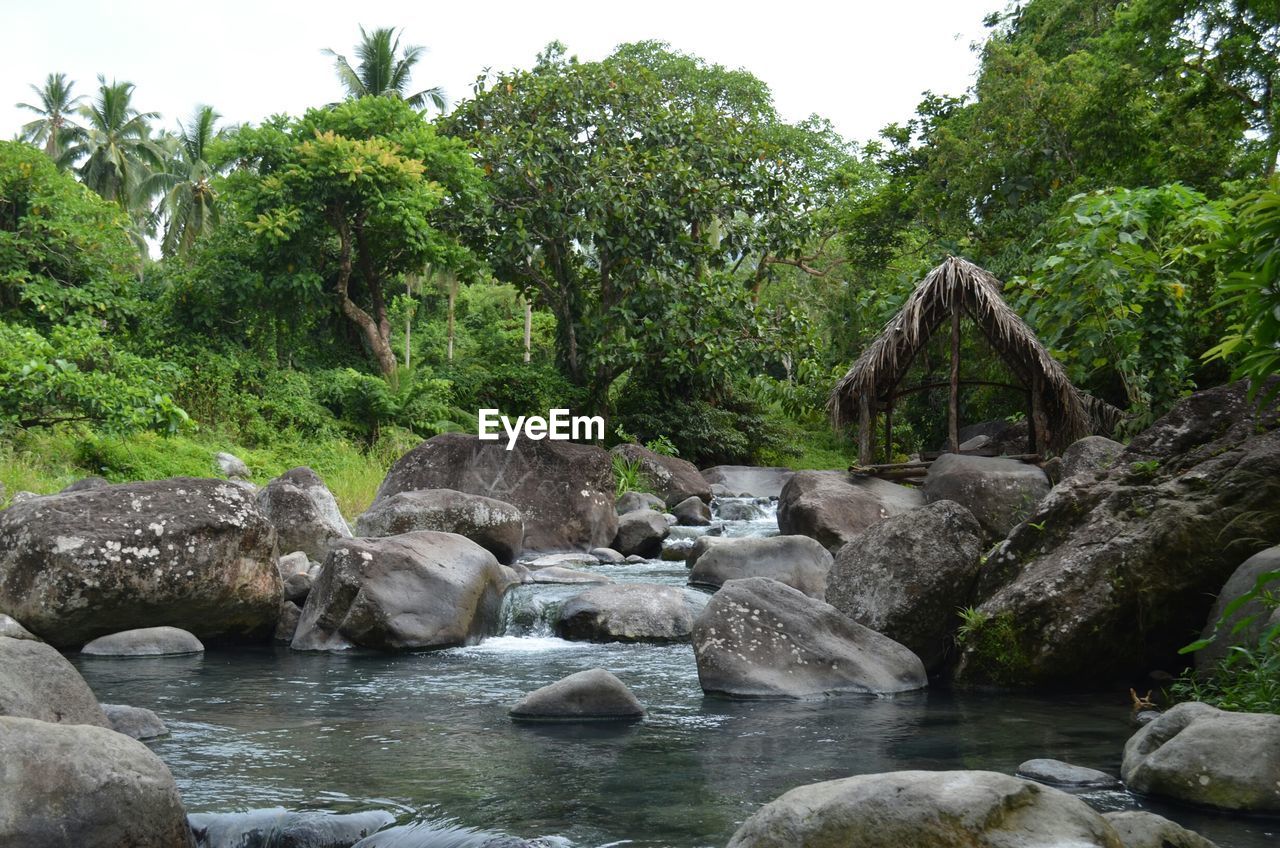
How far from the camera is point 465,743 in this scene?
270 inches

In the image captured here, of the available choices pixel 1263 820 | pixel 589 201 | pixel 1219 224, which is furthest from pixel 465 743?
pixel 589 201

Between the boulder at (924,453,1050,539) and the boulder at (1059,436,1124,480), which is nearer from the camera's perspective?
the boulder at (1059,436,1124,480)

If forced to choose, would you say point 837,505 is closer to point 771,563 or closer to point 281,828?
point 771,563

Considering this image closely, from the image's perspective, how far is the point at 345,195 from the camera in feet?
81.6

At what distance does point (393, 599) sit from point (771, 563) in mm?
3946

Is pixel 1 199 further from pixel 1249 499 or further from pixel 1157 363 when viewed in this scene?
pixel 1249 499

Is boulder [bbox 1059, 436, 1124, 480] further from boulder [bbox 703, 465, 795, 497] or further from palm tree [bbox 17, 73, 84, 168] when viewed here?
palm tree [bbox 17, 73, 84, 168]

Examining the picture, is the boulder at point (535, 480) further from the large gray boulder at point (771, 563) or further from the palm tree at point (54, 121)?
the palm tree at point (54, 121)

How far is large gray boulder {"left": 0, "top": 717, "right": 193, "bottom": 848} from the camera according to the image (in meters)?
4.43

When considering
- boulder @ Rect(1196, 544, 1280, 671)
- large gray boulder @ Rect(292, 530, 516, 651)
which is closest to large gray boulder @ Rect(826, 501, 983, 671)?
boulder @ Rect(1196, 544, 1280, 671)

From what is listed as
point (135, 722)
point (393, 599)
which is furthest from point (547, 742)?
point (393, 599)

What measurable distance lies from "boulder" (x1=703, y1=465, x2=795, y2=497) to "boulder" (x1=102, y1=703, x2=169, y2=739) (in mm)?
18457

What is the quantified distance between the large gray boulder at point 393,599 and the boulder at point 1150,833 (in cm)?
675

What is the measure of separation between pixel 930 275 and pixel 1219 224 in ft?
13.2
